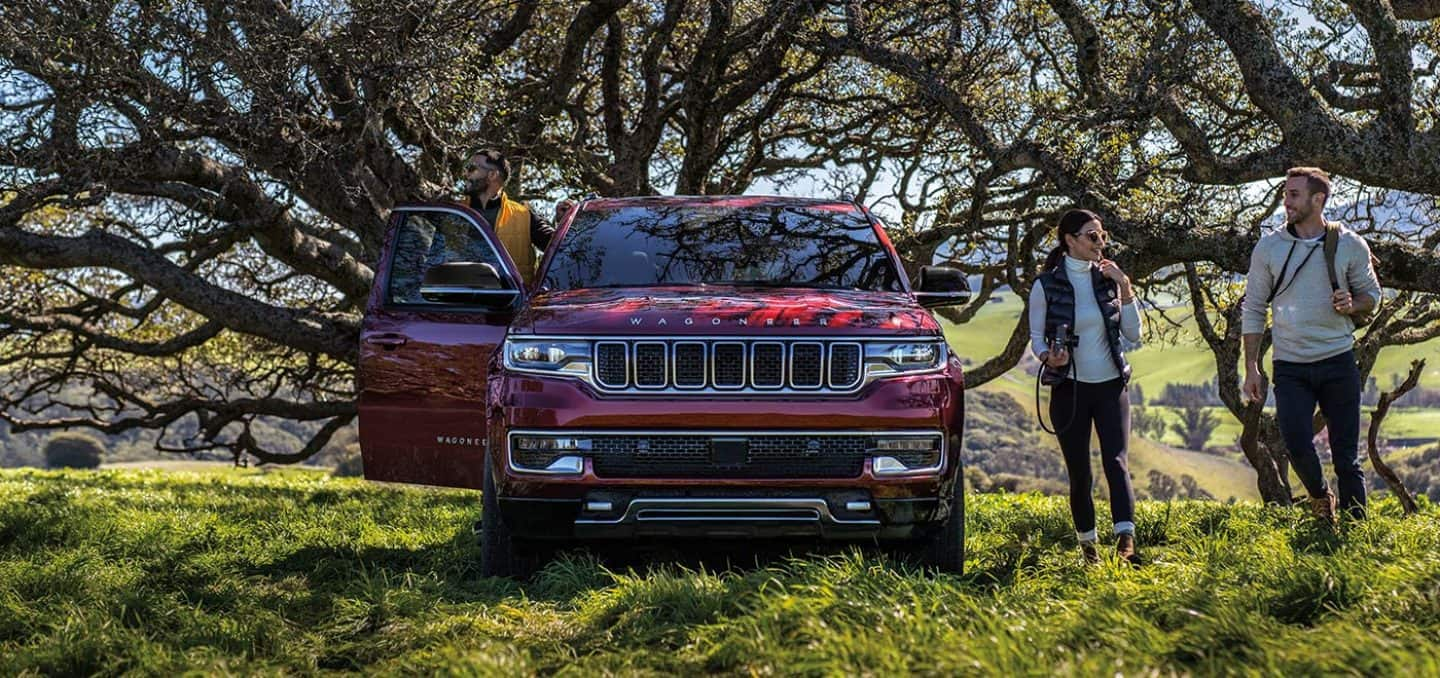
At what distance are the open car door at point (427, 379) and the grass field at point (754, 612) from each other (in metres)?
0.54

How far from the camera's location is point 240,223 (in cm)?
1241

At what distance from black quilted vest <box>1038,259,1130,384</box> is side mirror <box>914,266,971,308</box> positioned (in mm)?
416

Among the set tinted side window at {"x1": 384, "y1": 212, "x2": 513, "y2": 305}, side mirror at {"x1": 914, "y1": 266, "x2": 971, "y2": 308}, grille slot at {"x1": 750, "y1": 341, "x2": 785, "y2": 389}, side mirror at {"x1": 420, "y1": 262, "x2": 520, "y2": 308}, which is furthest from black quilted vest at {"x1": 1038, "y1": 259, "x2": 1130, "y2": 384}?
tinted side window at {"x1": 384, "y1": 212, "x2": 513, "y2": 305}

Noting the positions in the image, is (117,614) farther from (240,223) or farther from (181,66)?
(240,223)

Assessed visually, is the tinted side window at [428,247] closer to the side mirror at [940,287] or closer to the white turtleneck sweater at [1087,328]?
the side mirror at [940,287]

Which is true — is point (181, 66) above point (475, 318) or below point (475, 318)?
above

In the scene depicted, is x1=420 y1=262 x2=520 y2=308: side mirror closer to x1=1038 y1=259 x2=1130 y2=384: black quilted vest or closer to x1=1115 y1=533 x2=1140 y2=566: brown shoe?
x1=1038 y1=259 x2=1130 y2=384: black quilted vest

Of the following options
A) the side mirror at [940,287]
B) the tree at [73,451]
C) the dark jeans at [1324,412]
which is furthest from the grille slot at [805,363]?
the tree at [73,451]

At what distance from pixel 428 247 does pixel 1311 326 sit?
4.78 meters

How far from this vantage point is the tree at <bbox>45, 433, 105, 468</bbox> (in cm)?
11488

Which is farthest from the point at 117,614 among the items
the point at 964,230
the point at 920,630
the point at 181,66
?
the point at 964,230

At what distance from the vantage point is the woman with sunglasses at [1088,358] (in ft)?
19.8

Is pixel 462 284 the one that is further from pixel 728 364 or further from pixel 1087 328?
pixel 1087 328

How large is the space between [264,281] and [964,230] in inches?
409
